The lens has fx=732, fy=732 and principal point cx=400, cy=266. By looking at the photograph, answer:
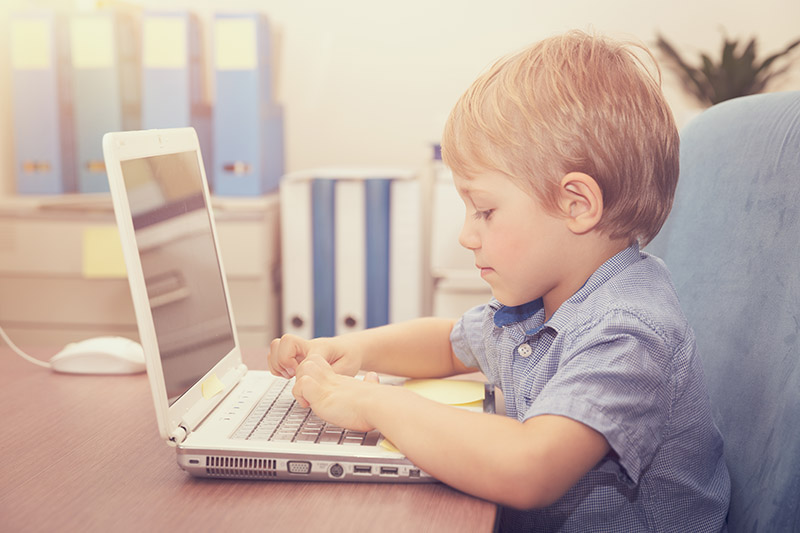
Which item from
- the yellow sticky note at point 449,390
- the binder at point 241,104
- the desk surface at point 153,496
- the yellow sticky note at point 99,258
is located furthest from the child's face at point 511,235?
the binder at point 241,104

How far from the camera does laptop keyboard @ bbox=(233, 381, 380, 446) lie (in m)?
0.59

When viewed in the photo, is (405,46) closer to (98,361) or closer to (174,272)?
(98,361)

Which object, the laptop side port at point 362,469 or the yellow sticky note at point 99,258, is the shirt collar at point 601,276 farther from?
the yellow sticky note at point 99,258

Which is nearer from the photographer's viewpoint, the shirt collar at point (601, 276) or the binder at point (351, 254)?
the shirt collar at point (601, 276)

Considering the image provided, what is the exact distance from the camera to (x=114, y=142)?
1.82 feet

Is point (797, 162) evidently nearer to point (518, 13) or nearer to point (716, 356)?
point (716, 356)

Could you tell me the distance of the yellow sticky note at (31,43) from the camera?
68.1 inches

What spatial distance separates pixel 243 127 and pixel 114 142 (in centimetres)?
124

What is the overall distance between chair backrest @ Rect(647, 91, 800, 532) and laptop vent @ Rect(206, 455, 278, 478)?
1.37ft

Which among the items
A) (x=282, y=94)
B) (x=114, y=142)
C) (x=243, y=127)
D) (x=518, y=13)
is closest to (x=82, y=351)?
(x=114, y=142)

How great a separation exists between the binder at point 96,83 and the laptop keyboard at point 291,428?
4.32 feet

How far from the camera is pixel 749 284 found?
722 millimetres

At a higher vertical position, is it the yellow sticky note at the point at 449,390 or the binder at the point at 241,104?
the binder at the point at 241,104

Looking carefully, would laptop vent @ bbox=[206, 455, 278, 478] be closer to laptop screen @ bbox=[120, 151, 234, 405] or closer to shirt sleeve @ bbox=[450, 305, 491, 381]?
laptop screen @ bbox=[120, 151, 234, 405]
